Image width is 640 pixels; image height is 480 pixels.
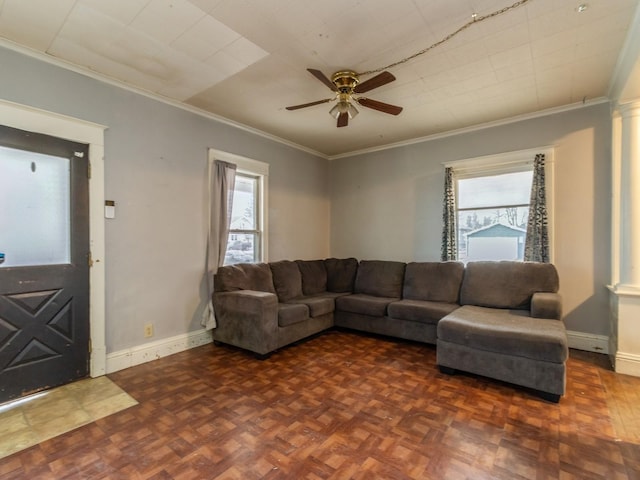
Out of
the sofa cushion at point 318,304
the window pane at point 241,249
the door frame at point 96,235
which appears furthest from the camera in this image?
the window pane at point 241,249

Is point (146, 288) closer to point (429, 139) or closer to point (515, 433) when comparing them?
point (515, 433)

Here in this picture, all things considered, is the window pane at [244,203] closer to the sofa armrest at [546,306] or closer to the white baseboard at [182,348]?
the white baseboard at [182,348]

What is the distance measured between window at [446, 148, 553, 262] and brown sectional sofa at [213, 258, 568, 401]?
0.36 meters

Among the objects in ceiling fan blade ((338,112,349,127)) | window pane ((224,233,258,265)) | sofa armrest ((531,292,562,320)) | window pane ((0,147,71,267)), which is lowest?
sofa armrest ((531,292,562,320))

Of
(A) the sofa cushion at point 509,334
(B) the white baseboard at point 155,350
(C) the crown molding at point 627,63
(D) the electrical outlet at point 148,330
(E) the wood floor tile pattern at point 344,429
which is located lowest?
(E) the wood floor tile pattern at point 344,429

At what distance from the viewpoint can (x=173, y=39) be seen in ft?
7.33

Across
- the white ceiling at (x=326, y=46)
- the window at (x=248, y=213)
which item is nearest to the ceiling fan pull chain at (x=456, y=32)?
the white ceiling at (x=326, y=46)

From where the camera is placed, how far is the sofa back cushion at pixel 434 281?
3747 millimetres

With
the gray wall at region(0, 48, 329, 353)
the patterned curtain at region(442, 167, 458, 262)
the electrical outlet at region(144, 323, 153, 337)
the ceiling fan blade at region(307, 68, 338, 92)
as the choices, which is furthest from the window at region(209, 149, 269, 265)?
the patterned curtain at region(442, 167, 458, 262)

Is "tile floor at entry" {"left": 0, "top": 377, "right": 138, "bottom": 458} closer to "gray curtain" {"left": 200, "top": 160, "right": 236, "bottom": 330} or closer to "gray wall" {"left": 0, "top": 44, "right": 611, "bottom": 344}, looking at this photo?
"gray wall" {"left": 0, "top": 44, "right": 611, "bottom": 344}

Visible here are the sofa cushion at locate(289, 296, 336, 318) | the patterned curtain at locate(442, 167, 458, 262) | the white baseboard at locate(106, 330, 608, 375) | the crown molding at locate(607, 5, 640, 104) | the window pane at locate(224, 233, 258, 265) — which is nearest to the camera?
the crown molding at locate(607, 5, 640, 104)

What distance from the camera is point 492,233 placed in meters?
3.90

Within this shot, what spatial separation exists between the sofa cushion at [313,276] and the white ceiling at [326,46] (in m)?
2.15

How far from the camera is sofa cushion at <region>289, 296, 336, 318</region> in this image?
365cm
